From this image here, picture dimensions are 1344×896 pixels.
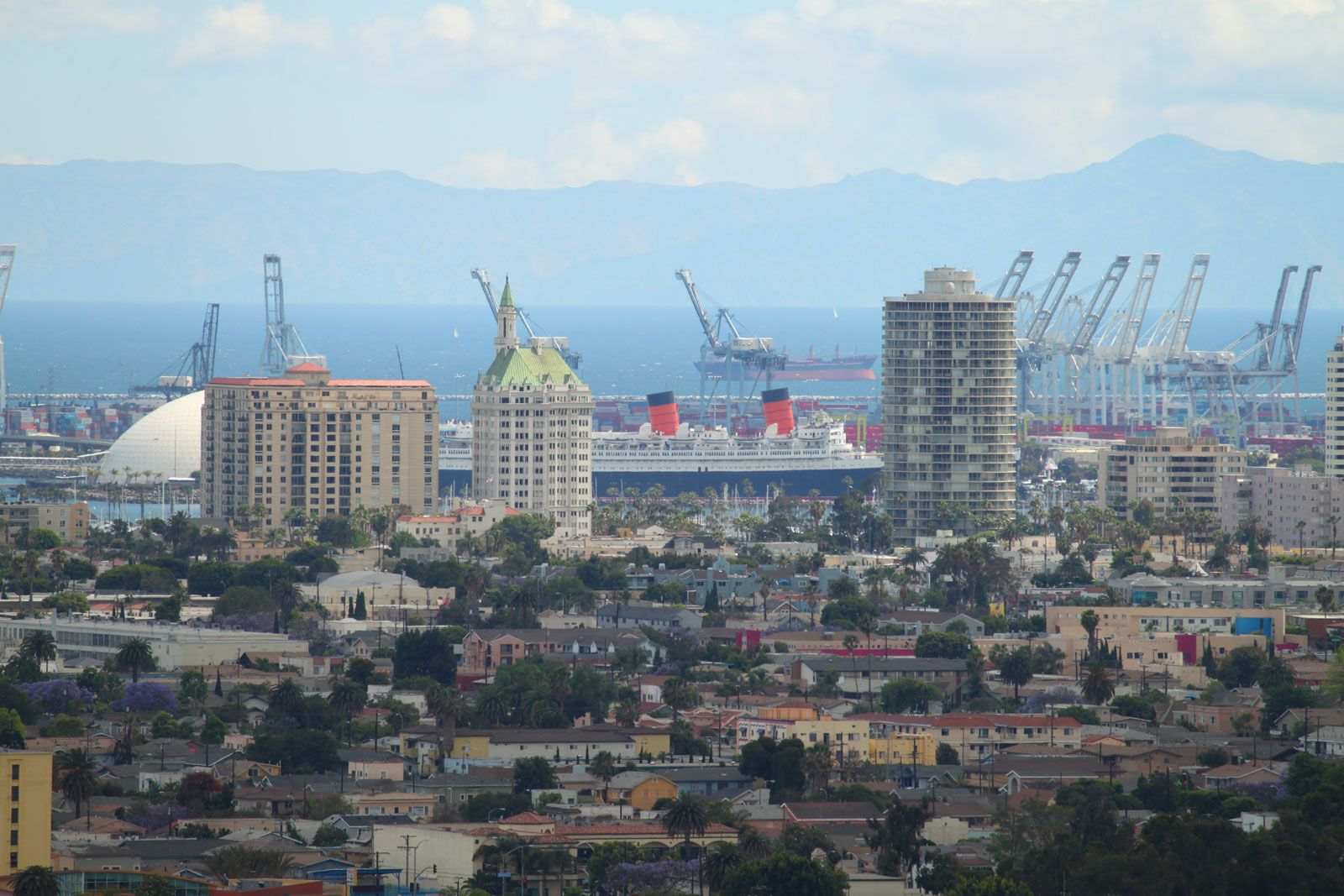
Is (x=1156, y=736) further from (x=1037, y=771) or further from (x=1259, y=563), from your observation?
(x=1259, y=563)

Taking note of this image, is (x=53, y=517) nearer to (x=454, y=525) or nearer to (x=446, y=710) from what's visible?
(x=454, y=525)

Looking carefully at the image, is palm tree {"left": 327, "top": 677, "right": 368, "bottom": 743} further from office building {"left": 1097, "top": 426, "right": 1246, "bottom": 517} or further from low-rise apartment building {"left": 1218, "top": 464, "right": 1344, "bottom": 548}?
office building {"left": 1097, "top": 426, "right": 1246, "bottom": 517}

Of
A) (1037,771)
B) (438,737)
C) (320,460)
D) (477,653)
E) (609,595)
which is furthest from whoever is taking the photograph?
(320,460)

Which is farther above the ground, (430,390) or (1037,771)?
(430,390)

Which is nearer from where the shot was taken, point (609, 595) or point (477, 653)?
point (477, 653)

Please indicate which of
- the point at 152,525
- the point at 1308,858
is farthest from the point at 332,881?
the point at 152,525

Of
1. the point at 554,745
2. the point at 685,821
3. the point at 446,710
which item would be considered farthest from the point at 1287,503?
the point at 685,821

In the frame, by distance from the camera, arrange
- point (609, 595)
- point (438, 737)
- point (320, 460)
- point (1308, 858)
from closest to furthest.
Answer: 1. point (1308, 858)
2. point (438, 737)
3. point (609, 595)
4. point (320, 460)
